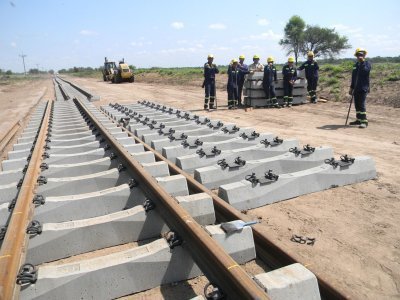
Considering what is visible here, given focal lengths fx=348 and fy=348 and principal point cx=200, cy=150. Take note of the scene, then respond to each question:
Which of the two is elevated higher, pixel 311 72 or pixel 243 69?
pixel 243 69

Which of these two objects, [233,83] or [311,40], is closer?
[233,83]

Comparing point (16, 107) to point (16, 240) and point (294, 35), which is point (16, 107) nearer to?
point (16, 240)

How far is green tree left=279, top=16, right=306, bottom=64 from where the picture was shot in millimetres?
80500

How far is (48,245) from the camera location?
287cm

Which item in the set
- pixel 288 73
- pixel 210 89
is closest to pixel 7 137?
pixel 210 89

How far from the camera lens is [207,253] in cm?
230

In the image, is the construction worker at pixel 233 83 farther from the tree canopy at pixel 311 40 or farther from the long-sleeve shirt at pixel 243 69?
the tree canopy at pixel 311 40

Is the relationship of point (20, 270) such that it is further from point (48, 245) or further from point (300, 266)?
point (300, 266)

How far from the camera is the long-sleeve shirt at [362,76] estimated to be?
30.2 feet

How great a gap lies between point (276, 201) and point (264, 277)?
1.99 metres

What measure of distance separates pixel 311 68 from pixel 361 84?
5.30 metres

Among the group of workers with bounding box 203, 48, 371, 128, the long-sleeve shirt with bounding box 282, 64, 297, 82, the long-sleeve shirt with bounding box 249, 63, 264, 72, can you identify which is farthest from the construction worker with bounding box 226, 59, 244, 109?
the long-sleeve shirt with bounding box 282, 64, 297, 82

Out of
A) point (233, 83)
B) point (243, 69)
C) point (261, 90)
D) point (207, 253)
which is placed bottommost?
point (207, 253)

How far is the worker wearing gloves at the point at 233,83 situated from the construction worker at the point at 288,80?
1799 mm
